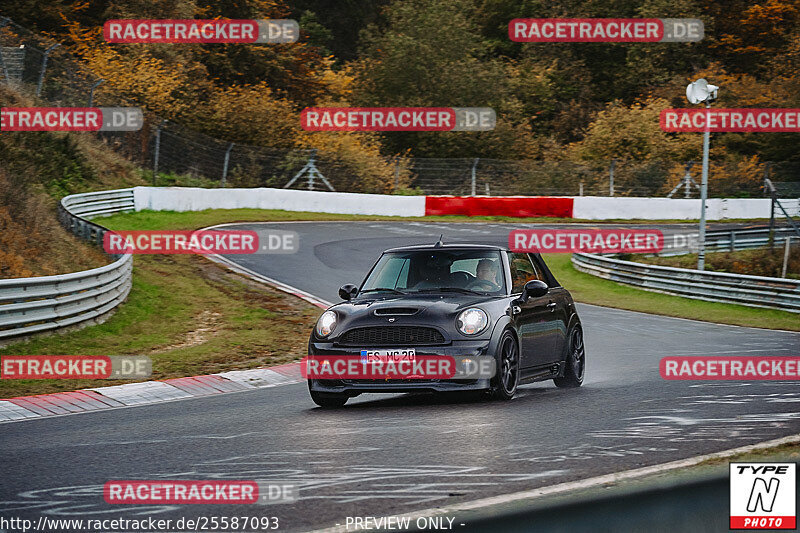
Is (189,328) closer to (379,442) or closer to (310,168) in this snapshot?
(379,442)

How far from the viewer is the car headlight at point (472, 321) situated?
947cm

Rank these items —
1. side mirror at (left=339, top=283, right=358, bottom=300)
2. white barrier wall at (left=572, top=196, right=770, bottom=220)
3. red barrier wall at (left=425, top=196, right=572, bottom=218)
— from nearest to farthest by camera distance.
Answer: side mirror at (left=339, top=283, right=358, bottom=300), red barrier wall at (left=425, top=196, right=572, bottom=218), white barrier wall at (left=572, top=196, right=770, bottom=220)

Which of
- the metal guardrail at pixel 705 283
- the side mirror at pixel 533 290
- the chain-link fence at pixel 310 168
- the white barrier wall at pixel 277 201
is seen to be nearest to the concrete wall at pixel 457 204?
the white barrier wall at pixel 277 201

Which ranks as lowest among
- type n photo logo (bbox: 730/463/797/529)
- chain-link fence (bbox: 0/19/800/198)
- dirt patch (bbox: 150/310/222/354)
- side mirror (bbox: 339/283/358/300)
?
dirt patch (bbox: 150/310/222/354)

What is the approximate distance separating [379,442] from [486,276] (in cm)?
335

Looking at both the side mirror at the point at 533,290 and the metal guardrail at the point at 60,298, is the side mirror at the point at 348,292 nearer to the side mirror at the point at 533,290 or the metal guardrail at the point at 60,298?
the side mirror at the point at 533,290

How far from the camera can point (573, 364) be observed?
11477 millimetres

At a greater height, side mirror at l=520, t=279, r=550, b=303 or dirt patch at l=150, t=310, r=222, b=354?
side mirror at l=520, t=279, r=550, b=303

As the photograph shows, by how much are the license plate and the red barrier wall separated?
33197mm

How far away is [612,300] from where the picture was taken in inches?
1021

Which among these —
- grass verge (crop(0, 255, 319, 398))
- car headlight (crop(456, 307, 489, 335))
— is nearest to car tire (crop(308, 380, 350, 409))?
car headlight (crop(456, 307, 489, 335))

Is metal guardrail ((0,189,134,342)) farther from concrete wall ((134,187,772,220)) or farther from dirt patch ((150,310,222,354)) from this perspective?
concrete wall ((134,187,772,220))

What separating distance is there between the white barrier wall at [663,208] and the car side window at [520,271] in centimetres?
3256

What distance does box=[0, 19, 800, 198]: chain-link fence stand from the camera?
122 feet
